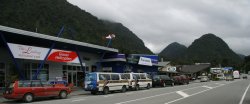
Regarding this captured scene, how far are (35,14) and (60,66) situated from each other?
132 feet

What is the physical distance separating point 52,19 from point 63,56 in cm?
4399

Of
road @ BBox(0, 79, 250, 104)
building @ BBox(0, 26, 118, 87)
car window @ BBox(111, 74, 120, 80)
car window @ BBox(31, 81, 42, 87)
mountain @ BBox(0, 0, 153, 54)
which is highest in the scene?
mountain @ BBox(0, 0, 153, 54)

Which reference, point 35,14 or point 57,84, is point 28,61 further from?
point 35,14

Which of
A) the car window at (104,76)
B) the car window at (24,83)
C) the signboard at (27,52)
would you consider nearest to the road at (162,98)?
the car window at (24,83)

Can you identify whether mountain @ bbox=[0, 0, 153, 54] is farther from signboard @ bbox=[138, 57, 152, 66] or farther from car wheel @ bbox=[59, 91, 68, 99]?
car wheel @ bbox=[59, 91, 68, 99]

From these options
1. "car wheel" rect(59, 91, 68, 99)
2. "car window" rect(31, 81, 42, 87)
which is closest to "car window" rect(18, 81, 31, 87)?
"car window" rect(31, 81, 42, 87)

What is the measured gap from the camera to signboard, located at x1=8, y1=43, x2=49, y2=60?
27.7 m

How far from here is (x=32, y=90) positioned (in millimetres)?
23156

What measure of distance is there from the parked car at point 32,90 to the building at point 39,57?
4.76 metres

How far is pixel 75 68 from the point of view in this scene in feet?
129

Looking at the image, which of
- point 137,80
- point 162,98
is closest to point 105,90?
point 137,80

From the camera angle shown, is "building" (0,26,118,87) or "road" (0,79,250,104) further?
"building" (0,26,118,87)

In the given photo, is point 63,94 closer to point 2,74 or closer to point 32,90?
point 32,90

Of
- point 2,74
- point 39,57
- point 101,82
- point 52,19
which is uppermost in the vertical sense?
point 52,19
